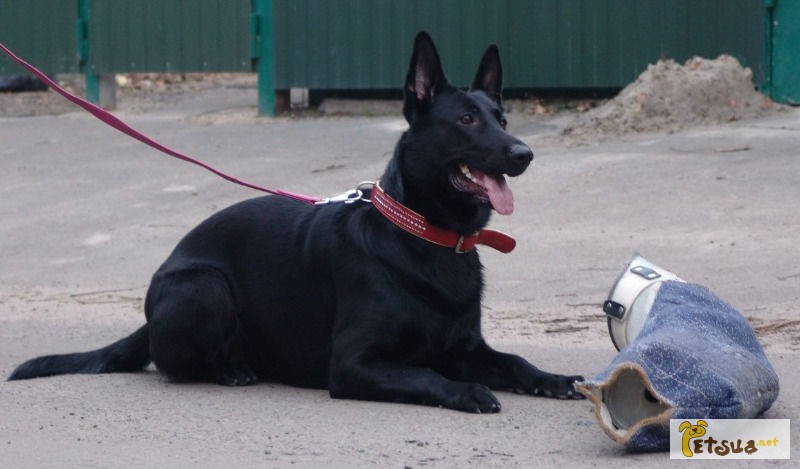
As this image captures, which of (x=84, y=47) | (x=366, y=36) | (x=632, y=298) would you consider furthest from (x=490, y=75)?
(x=84, y=47)

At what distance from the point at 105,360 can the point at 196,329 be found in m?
0.60

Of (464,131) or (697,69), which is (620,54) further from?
(464,131)

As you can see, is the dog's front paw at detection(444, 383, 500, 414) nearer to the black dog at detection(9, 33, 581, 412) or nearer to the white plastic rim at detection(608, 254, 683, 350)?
the black dog at detection(9, 33, 581, 412)

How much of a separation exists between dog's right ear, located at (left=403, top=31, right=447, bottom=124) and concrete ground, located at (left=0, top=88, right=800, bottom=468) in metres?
1.18

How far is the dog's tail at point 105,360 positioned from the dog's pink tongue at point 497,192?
64.9 inches

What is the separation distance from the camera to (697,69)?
11.4 meters

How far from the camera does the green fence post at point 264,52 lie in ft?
45.2

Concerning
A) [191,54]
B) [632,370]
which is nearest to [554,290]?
[632,370]

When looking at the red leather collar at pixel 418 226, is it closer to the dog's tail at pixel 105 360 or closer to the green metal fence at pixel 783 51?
the dog's tail at pixel 105 360

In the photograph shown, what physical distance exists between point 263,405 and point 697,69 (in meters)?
7.24

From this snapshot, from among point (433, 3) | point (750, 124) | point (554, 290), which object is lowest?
point (554, 290)

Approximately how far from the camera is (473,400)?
482 centimetres

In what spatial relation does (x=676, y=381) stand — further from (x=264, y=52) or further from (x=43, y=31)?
(x=43, y=31)

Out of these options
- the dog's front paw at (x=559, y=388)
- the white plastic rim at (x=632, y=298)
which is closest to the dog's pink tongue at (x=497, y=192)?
the white plastic rim at (x=632, y=298)
